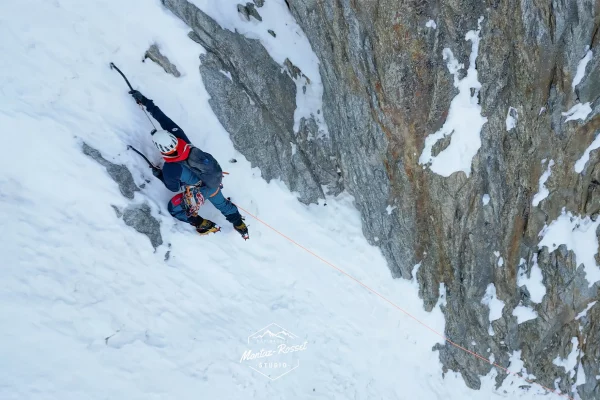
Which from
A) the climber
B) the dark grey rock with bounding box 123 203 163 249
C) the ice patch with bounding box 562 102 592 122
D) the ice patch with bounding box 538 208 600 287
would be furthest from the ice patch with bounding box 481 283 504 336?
the dark grey rock with bounding box 123 203 163 249

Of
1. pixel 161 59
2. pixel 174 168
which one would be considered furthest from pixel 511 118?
pixel 161 59

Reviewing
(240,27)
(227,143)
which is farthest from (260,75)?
(227,143)

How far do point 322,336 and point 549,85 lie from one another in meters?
7.94

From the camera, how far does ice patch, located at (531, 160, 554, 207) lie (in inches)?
364

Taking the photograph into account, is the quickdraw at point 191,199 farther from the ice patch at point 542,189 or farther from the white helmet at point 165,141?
the ice patch at point 542,189

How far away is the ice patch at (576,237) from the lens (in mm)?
9797

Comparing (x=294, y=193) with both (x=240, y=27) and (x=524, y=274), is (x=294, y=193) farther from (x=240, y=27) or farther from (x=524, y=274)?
(x=524, y=274)

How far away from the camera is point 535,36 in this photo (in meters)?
8.04

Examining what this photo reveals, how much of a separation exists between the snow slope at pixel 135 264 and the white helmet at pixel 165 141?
105 cm

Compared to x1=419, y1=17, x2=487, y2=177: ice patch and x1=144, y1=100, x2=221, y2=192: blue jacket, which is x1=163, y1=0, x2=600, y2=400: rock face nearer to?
x1=419, y1=17, x2=487, y2=177: ice patch

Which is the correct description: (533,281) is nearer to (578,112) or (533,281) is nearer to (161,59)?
(578,112)

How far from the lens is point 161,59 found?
8.82 m

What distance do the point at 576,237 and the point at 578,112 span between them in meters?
3.33

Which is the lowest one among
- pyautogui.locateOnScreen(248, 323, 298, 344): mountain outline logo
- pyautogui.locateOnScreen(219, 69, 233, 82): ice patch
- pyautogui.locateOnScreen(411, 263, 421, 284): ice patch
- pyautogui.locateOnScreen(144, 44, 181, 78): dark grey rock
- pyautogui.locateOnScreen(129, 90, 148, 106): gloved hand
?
pyautogui.locateOnScreen(248, 323, 298, 344): mountain outline logo
